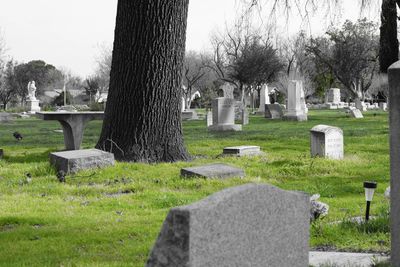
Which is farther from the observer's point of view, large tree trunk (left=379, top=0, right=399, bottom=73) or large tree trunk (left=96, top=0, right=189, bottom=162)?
large tree trunk (left=379, top=0, right=399, bottom=73)

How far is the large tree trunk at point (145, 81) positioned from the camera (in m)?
10.3

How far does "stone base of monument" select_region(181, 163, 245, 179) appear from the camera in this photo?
868 centimetres

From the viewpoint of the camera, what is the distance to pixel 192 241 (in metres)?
2.42

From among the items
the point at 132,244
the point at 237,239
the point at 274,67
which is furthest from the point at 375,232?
the point at 274,67

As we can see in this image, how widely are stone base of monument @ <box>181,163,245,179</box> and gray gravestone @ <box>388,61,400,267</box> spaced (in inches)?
184

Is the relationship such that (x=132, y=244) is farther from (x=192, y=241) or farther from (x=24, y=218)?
(x=192, y=241)

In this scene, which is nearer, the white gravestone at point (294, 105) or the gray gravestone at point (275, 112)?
the white gravestone at point (294, 105)

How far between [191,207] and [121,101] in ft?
27.2

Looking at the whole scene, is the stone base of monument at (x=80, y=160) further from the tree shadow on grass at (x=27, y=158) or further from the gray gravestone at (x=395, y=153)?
the gray gravestone at (x=395, y=153)

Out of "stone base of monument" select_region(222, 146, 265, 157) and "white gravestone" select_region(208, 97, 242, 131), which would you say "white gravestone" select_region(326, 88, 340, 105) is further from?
"stone base of monument" select_region(222, 146, 265, 157)

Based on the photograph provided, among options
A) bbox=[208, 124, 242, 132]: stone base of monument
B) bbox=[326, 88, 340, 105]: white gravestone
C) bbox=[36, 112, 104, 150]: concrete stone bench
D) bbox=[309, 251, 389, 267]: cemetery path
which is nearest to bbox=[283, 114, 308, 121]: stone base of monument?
bbox=[208, 124, 242, 132]: stone base of monument

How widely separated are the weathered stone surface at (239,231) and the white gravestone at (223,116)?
19.7m

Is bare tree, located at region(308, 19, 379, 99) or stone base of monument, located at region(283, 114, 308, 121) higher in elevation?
bare tree, located at region(308, 19, 379, 99)

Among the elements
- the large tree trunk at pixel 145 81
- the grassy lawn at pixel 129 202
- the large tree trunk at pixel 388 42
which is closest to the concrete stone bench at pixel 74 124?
the grassy lawn at pixel 129 202
